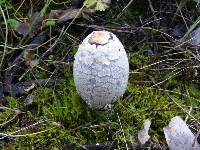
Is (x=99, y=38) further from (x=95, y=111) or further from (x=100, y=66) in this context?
(x=95, y=111)

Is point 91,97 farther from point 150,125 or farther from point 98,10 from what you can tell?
point 98,10

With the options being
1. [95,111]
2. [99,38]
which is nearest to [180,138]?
[95,111]

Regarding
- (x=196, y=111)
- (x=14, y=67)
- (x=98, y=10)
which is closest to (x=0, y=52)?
(x=14, y=67)

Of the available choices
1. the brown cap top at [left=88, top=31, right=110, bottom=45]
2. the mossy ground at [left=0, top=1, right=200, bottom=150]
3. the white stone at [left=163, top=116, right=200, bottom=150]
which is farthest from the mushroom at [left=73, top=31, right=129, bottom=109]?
the white stone at [left=163, top=116, right=200, bottom=150]

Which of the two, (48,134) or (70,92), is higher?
(70,92)

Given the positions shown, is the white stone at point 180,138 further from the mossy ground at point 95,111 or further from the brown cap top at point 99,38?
the brown cap top at point 99,38

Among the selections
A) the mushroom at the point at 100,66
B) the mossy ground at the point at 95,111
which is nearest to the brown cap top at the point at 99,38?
the mushroom at the point at 100,66
